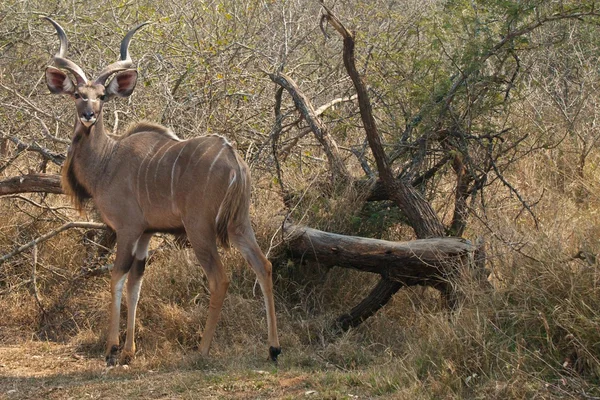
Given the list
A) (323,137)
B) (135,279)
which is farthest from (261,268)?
(323,137)

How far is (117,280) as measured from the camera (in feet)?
15.4

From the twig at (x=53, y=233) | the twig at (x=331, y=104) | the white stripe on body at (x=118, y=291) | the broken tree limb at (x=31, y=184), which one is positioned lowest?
the white stripe on body at (x=118, y=291)

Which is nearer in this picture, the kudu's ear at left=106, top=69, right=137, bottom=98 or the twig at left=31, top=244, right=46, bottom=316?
the kudu's ear at left=106, top=69, right=137, bottom=98

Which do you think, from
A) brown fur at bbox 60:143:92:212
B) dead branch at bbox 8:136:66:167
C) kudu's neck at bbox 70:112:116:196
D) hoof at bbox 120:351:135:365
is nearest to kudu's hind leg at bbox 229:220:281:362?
hoof at bbox 120:351:135:365

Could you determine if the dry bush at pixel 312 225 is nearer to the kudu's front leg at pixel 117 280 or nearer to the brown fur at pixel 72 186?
the kudu's front leg at pixel 117 280

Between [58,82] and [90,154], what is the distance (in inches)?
17.8

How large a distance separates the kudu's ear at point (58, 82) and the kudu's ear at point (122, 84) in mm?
233

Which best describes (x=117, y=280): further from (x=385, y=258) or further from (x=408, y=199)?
(x=408, y=199)

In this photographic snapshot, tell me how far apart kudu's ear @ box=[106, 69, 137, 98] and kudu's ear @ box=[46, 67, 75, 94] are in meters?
0.23

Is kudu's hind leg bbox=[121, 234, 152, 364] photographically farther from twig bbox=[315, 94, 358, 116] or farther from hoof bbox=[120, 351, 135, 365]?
twig bbox=[315, 94, 358, 116]

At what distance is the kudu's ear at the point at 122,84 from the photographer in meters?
4.93

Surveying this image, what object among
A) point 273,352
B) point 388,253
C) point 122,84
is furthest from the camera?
point 122,84

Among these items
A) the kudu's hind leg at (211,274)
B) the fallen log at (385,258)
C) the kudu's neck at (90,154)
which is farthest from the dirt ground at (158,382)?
the kudu's neck at (90,154)

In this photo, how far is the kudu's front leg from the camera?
466cm
